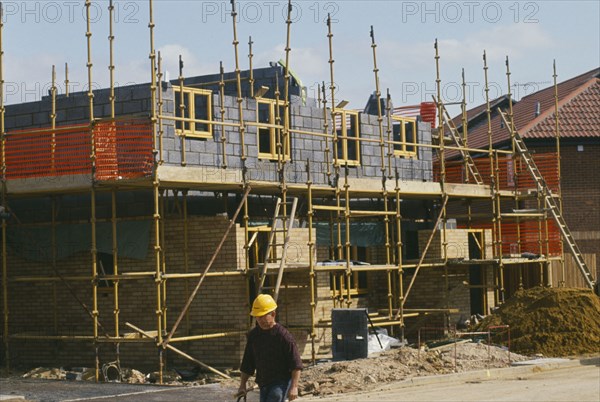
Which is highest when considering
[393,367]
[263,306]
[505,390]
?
[263,306]

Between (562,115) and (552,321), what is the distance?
1509 cm

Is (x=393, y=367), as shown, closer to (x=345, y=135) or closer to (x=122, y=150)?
(x=122, y=150)

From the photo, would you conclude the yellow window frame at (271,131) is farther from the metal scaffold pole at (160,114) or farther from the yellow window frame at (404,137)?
the yellow window frame at (404,137)

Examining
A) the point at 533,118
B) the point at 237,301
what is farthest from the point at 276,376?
the point at 533,118

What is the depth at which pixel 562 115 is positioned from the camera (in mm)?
38594

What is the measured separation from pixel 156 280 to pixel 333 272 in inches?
201

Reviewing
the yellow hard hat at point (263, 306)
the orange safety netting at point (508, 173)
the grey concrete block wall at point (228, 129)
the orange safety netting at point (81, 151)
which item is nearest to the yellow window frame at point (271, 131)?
the grey concrete block wall at point (228, 129)

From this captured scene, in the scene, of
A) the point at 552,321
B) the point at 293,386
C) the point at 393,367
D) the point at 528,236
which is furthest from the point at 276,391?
the point at 528,236

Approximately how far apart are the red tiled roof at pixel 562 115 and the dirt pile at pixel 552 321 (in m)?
12.0

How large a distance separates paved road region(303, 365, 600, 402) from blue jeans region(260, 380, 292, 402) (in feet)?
21.3

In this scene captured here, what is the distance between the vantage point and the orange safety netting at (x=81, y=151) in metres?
20.4

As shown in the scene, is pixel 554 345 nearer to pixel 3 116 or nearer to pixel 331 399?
pixel 331 399

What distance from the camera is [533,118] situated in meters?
39.7

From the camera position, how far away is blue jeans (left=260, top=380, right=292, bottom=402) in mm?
11273
